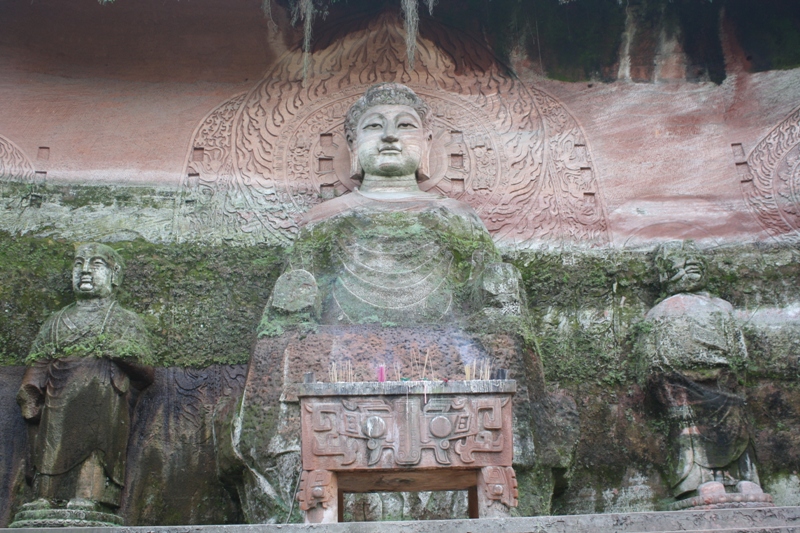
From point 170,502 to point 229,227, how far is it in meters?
2.52

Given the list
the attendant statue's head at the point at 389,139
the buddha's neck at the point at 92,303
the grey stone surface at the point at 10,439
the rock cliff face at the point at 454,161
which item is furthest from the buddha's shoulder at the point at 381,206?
the grey stone surface at the point at 10,439

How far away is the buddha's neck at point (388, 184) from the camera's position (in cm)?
825

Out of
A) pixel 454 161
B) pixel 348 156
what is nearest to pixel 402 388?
pixel 348 156

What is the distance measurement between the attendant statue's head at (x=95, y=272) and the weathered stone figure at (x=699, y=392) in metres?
3.92

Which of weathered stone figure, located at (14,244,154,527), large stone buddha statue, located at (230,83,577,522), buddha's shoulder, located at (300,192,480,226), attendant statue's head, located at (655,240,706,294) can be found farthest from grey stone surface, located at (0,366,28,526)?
attendant statue's head, located at (655,240,706,294)

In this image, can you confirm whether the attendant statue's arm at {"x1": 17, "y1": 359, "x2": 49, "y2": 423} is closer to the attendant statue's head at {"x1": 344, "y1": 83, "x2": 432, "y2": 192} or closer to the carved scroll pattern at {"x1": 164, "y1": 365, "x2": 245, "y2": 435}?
the carved scroll pattern at {"x1": 164, "y1": 365, "x2": 245, "y2": 435}

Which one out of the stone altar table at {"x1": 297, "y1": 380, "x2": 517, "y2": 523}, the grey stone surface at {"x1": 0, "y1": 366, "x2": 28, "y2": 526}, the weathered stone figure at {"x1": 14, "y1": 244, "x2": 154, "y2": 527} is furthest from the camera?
the grey stone surface at {"x1": 0, "y1": 366, "x2": 28, "y2": 526}

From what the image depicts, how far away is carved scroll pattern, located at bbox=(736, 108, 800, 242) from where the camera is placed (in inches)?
341

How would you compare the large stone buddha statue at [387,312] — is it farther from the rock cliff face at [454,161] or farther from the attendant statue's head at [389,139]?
the rock cliff face at [454,161]

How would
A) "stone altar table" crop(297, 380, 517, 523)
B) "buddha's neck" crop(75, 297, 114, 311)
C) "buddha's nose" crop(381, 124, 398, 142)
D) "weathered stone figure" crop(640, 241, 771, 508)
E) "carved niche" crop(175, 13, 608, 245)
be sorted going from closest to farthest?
"stone altar table" crop(297, 380, 517, 523) < "weathered stone figure" crop(640, 241, 771, 508) < "buddha's neck" crop(75, 297, 114, 311) < "buddha's nose" crop(381, 124, 398, 142) < "carved niche" crop(175, 13, 608, 245)

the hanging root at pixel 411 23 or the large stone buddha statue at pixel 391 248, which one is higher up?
the hanging root at pixel 411 23

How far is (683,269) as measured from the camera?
25.2 feet

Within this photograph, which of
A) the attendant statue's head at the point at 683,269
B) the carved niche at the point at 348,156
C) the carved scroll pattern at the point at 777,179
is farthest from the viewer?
the carved niche at the point at 348,156

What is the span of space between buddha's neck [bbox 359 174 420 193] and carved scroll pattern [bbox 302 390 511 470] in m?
3.60
